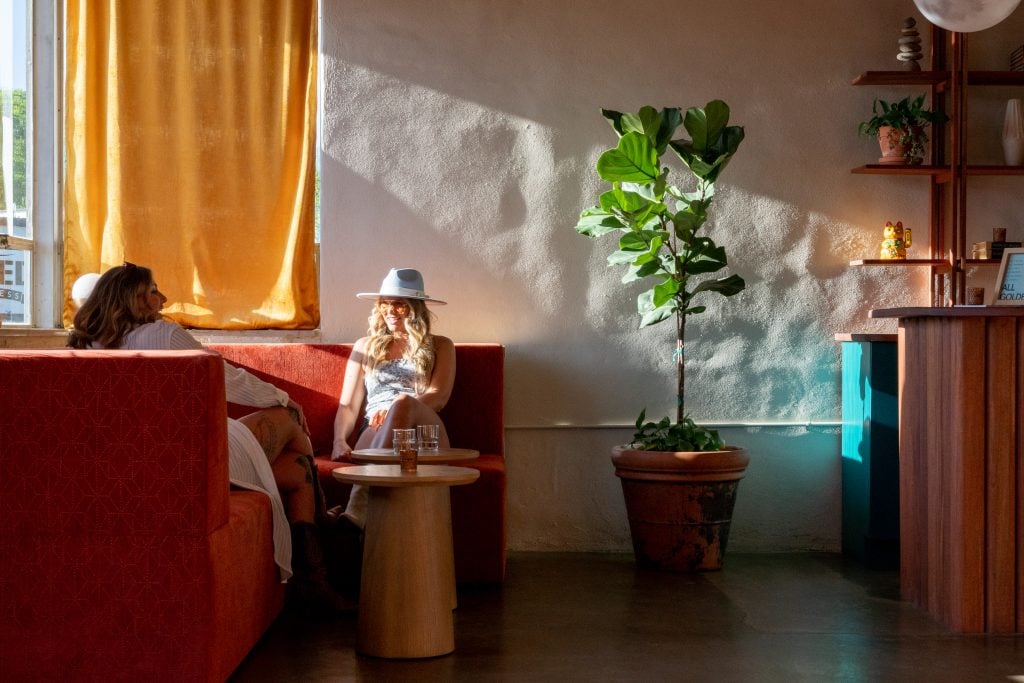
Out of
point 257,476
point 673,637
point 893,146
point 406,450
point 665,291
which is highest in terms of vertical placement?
point 893,146

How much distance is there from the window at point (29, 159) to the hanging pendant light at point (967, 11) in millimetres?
3825

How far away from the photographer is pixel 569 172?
517cm

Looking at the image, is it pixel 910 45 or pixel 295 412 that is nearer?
pixel 295 412

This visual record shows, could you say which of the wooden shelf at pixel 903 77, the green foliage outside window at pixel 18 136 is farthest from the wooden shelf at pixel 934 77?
the green foliage outside window at pixel 18 136

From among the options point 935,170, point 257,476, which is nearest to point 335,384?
point 257,476

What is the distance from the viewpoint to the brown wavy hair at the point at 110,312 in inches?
138

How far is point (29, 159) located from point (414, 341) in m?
2.03

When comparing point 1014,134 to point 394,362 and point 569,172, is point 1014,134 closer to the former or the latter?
point 569,172

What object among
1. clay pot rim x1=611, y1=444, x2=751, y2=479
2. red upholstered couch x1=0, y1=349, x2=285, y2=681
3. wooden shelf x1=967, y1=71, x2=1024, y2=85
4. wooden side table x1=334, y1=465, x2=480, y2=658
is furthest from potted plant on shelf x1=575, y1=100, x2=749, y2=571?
red upholstered couch x1=0, y1=349, x2=285, y2=681

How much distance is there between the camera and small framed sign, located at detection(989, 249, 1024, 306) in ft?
12.7

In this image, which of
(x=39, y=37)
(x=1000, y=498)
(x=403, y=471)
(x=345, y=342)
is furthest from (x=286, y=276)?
(x=1000, y=498)

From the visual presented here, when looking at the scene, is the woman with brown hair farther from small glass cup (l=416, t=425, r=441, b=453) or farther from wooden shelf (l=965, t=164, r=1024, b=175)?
wooden shelf (l=965, t=164, r=1024, b=175)

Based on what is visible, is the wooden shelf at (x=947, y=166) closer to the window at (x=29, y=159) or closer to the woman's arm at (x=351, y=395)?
the woman's arm at (x=351, y=395)

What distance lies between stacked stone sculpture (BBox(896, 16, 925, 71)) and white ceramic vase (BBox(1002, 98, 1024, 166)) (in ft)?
1.50
